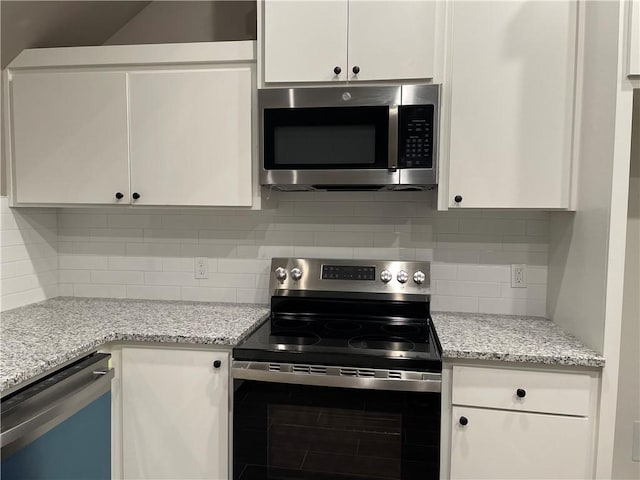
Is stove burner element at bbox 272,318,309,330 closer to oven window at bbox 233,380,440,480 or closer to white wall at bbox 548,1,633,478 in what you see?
oven window at bbox 233,380,440,480

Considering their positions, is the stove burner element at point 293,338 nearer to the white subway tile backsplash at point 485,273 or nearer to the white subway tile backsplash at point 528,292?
the white subway tile backsplash at point 485,273

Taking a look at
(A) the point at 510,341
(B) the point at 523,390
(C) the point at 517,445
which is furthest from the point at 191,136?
(C) the point at 517,445

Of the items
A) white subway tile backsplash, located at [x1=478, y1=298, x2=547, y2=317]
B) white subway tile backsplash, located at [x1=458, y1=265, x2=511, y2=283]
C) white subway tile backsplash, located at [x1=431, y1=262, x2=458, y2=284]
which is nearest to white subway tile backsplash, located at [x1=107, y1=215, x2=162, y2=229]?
white subway tile backsplash, located at [x1=431, y1=262, x2=458, y2=284]

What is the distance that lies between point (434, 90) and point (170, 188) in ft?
3.90

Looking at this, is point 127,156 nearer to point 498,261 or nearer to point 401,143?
point 401,143

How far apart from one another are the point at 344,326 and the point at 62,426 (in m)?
1.09

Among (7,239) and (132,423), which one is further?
(7,239)

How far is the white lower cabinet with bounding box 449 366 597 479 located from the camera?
5.26ft

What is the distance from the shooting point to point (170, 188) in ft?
6.72

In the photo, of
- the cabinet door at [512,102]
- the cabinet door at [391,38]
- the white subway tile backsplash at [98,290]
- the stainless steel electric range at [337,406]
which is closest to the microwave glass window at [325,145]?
the cabinet door at [391,38]

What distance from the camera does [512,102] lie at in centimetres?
179

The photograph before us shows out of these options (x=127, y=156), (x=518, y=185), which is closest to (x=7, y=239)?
(x=127, y=156)

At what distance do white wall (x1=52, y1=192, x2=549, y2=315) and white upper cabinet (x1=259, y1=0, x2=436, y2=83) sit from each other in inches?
23.7

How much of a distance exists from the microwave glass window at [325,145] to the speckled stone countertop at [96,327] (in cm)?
73
